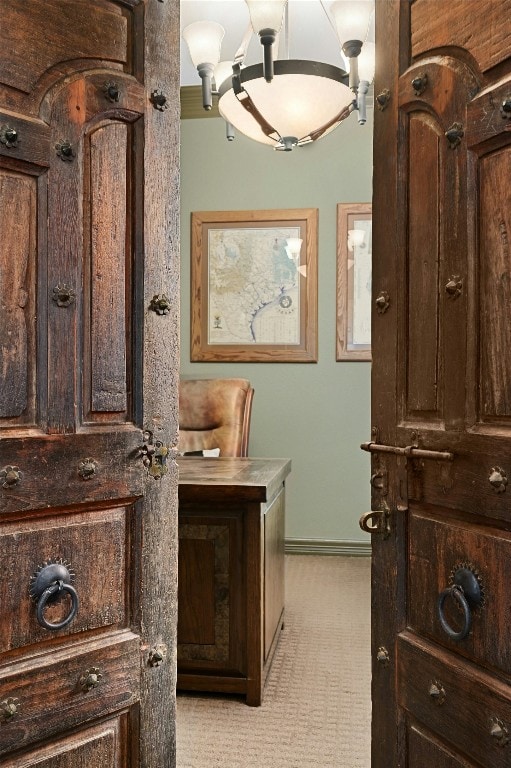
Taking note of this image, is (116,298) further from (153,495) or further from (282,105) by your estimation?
(282,105)

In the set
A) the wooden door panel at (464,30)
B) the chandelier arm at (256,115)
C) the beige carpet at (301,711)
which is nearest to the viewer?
the wooden door panel at (464,30)

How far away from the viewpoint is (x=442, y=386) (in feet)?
3.80

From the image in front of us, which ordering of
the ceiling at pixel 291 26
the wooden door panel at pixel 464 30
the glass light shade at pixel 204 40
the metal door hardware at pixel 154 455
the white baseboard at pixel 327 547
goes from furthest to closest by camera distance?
the white baseboard at pixel 327 547, the ceiling at pixel 291 26, the glass light shade at pixel 204 40, the metal door hardware at pixel 154 455, the wooden door panel at pixel 464 30

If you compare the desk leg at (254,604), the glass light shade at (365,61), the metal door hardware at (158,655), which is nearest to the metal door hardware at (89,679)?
the metal door hardware at (158,655)

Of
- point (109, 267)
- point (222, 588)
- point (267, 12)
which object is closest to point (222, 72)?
point (267, 12)

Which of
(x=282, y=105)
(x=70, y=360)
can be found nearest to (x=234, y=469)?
(x=282, y=105)

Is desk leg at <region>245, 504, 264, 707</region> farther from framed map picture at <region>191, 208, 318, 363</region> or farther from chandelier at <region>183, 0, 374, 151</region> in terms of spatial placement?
framed map picture at <region>191, 208, 318, 363</region>

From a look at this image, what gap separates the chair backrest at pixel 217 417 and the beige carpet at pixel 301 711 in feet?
3.03

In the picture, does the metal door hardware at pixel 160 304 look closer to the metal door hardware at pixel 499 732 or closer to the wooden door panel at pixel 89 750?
the wooden door panel at pixel 89 750

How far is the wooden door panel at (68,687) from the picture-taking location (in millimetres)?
1096

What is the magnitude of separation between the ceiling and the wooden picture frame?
932mm

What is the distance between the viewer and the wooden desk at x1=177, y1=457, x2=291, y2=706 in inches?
90.7

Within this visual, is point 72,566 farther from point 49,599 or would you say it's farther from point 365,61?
point 365,61

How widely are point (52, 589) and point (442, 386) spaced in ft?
2.53
